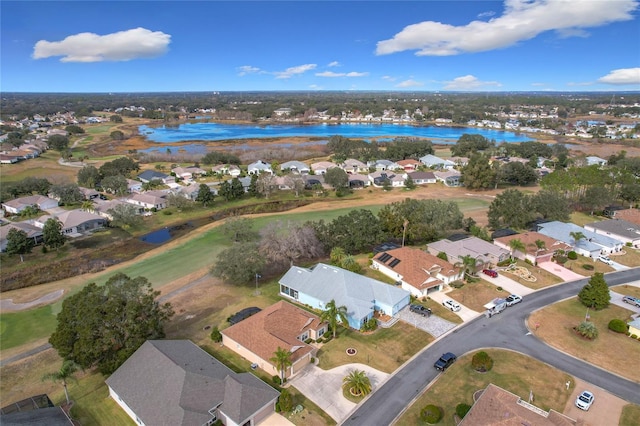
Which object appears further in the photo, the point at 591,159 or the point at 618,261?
the point at 591,159

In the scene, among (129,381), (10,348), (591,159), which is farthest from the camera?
(591,159)

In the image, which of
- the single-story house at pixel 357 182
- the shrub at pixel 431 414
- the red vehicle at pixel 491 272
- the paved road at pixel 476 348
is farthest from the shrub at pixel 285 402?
the single-story house at pixel 357 182

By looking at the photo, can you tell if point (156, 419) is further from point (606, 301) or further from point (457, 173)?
point (457, 173)

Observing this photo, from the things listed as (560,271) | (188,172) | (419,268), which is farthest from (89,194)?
(560,271)

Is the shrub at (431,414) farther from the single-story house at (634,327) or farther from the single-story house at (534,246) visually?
the single-story house at (534,246)

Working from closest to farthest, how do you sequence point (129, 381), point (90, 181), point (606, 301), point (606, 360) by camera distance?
point (129, 381) < point (606, 360) < point (606, 301) < point (90, 181)

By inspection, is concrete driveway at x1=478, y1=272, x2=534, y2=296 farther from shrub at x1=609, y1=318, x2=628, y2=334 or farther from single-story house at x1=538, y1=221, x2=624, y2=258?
single-story house at x1=538, y1=221, x2=624, y2=258

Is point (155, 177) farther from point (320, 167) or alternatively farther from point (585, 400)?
point (585, 400)

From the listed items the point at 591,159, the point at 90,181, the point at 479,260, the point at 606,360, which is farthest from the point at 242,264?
the point at 591,159
